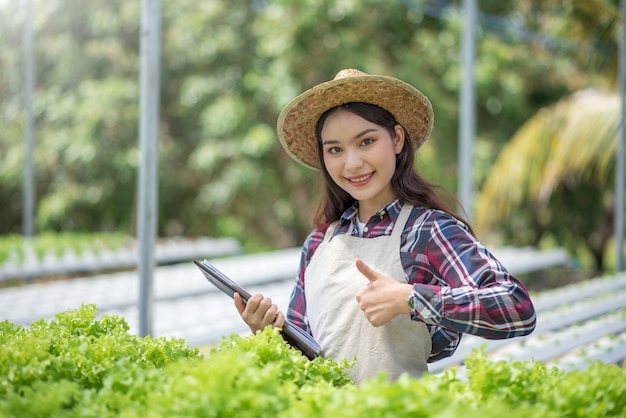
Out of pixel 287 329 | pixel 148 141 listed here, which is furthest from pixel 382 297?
pixel 148 141

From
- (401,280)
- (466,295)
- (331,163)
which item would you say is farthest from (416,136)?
(466,295)

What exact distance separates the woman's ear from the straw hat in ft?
0.10

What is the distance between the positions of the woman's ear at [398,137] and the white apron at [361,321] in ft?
0.66

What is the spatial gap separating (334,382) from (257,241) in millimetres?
14110

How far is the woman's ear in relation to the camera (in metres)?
2.44

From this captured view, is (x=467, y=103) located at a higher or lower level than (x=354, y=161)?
higher

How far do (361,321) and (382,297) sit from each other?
0.23 m

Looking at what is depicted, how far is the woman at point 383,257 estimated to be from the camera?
6.55 ft

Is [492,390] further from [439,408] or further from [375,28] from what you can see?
[375,28]

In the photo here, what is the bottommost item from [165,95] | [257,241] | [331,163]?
[257,241]

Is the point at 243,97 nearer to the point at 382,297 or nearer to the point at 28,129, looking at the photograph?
the point at 28,129

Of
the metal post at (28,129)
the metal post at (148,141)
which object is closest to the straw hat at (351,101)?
the metal post at (148,141)

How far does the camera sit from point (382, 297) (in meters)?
1.99

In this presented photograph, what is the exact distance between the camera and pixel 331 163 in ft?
7.80
